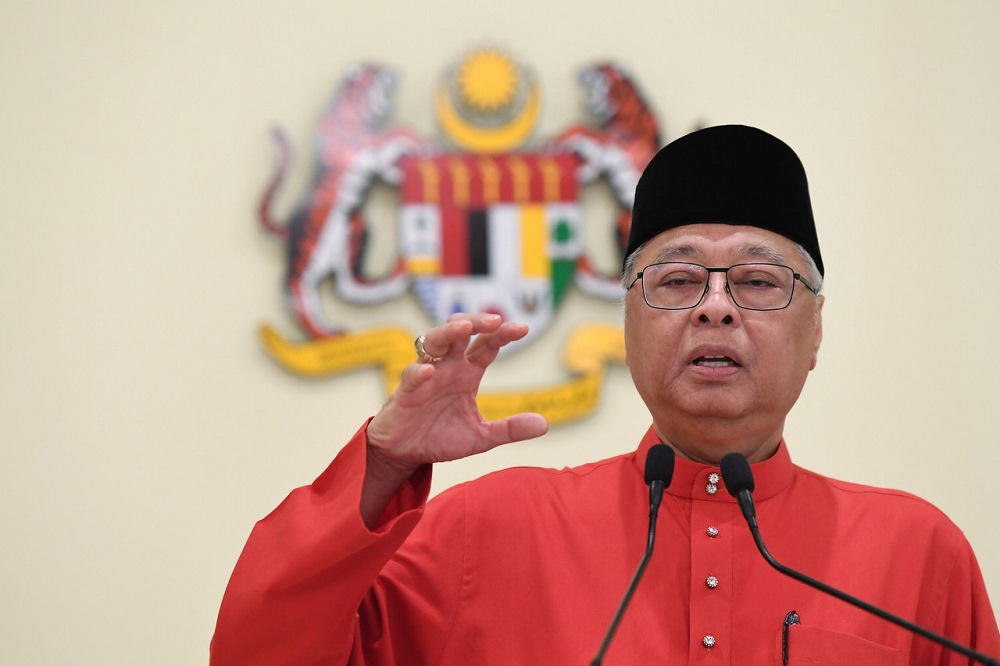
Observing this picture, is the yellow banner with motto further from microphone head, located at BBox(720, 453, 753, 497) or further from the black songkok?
microphone head, located at BBox(720, 453, 753, 497)

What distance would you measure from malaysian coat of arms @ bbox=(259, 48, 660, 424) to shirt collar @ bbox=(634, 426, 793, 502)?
108 cm

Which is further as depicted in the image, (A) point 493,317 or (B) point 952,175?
(B) point 952,175

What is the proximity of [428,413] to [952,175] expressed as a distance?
2.20m

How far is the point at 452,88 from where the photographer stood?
2.61m

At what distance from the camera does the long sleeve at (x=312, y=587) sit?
1185mm

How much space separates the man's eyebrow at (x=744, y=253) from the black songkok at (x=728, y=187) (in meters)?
0.05

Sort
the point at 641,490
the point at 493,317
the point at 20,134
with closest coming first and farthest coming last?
the point at 493,317 < the point at 641,490 < the point at 20,134

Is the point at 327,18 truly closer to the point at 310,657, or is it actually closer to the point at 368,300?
the point at 368,300

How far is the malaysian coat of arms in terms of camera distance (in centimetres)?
257

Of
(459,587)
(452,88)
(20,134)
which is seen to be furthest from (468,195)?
(459,587)

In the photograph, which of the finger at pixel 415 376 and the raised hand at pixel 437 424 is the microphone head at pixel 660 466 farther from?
the finger at pixel 415 376

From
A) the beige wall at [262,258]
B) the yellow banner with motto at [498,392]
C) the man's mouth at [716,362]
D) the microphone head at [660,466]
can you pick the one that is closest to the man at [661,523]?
the man's mouth at [716,362]

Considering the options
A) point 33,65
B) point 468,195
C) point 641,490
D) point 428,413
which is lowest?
point 641,490

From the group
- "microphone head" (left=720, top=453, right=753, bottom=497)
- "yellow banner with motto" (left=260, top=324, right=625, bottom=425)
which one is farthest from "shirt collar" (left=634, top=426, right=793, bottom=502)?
"yellow banner with motto" (left=260, top=324, right=625, bottom=425)
